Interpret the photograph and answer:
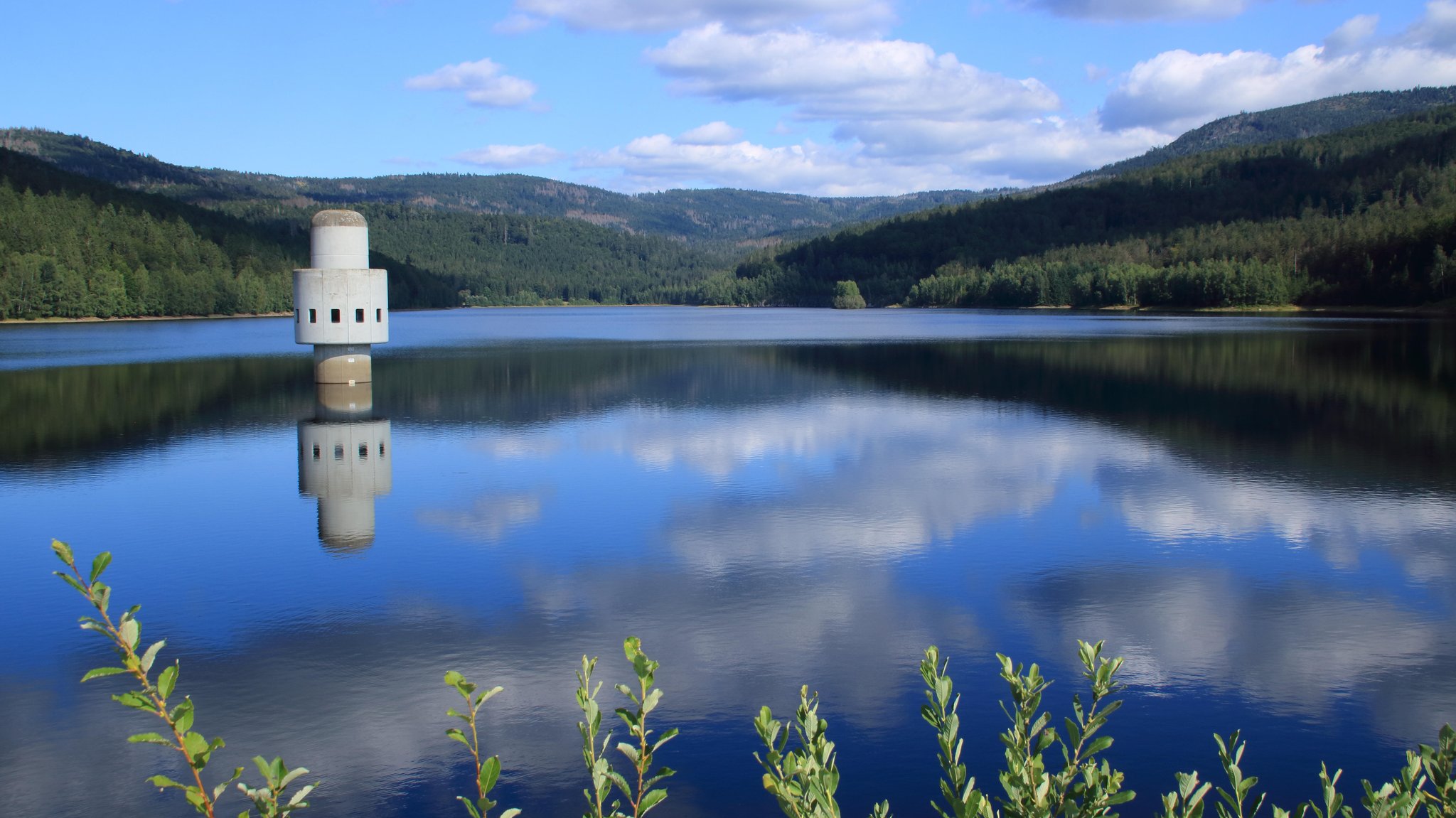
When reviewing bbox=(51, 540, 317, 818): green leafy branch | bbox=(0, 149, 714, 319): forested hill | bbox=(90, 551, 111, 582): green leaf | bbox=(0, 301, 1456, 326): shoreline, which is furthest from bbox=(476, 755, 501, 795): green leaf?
bbox=(0, 149, 714, 319): forested hill

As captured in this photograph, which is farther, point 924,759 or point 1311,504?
point 1311,504

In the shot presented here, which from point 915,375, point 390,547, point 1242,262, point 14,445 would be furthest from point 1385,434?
point 1242,262

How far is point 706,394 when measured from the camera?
37.2 metres

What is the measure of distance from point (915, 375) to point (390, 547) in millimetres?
30848

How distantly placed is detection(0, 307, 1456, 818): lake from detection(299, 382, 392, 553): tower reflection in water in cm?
15

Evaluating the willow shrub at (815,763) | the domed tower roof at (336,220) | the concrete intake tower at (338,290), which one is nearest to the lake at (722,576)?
the concrete intake tower at (338,290)

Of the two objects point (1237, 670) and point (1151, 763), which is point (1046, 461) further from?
point (1151, 763)

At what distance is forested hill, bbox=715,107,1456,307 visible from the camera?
11212cm

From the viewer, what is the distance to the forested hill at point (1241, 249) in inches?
4414

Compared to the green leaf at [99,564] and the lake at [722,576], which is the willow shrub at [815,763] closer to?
the green leaf at [99,564]

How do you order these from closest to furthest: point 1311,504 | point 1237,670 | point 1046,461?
→ point 1237,670, point 1311,504, point 1046,461

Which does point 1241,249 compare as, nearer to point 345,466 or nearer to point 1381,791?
point 345,466

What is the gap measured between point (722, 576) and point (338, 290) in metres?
25.1

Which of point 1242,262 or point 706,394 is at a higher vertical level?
point 1242,262
